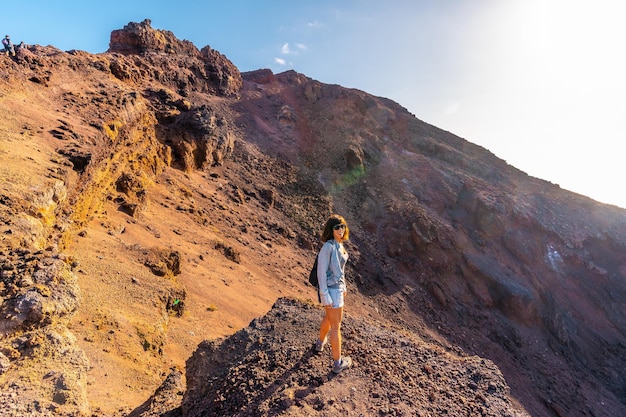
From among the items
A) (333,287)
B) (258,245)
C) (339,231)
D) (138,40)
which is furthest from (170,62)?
(333,287)

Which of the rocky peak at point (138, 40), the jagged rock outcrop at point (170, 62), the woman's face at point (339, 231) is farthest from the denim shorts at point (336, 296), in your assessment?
the rocky peak at point (138, 40)

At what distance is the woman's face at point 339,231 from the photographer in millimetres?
4184

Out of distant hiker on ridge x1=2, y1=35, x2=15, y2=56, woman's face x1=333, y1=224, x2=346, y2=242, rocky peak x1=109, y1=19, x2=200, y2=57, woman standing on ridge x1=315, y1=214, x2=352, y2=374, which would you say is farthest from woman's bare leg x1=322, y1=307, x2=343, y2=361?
rocky peak x1=109, y1=19, x2=200, y2=57

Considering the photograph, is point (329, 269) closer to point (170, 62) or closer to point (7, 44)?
point (7, 44)

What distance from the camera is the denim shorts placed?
402cm

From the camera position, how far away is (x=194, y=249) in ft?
41.0

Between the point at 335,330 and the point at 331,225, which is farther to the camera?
the point at 331,225

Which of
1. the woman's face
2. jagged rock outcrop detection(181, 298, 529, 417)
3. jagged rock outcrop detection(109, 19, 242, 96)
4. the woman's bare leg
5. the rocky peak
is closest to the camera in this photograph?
jagged rock outcrop detection(181, 298, 529, 417)

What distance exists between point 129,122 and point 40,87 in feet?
8.77

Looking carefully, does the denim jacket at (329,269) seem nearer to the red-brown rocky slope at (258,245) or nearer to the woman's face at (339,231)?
the woman's face at (339,231)

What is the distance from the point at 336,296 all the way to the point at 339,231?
71cm

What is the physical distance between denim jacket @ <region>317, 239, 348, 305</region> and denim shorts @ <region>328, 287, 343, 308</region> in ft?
0.11

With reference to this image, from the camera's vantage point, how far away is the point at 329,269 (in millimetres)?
4133

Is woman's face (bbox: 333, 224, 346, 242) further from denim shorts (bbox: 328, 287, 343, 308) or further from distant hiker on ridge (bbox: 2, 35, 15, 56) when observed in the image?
distant hiker on ridge (bbox: 2, 35, 15, 56)
